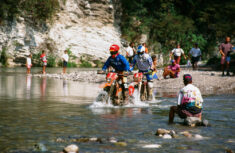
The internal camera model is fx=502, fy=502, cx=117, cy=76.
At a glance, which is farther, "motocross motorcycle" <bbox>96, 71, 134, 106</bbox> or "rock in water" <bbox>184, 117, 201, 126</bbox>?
"motocross motorcycle" <bbox>96, 71, 134, 106</bbox>

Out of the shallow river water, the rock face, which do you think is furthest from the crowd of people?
the rock face

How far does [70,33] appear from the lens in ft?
159

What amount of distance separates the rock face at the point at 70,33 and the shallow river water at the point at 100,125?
96.2 feet

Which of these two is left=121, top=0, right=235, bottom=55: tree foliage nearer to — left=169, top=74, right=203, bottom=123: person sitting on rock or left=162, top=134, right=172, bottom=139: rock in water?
left=169, top=74, right=203, bottom=123: person sitting on rock

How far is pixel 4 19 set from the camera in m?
45.4

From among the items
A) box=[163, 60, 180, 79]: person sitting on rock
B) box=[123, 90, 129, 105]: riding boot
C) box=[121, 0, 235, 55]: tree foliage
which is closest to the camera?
box=[123, 90, 129, 105]: riding boot

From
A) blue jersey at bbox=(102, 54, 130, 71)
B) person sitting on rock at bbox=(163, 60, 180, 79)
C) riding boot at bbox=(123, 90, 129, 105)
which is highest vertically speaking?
blue jersey at bbox=(102, 54, 130, 71)

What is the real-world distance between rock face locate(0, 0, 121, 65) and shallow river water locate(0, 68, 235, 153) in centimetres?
2932

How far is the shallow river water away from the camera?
26.9 feet

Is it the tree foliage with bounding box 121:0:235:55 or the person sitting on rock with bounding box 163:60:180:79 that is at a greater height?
the tree foliage with bounding box 121:0:235:55

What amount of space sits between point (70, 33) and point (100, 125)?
3865 centimetres

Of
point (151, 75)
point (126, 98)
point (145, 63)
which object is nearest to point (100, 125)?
point (126, 98)

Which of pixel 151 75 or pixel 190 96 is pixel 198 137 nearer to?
pixel 190 96

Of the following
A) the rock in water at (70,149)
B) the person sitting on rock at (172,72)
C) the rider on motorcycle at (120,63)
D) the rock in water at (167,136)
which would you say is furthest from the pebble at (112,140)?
the person sitting on rock at (172,72)
